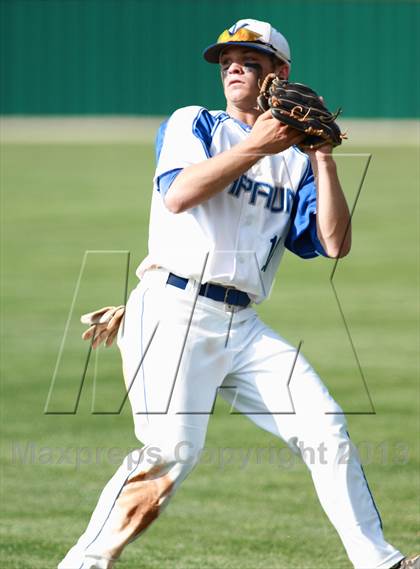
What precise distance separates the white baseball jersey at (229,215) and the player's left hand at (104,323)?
0.23 m

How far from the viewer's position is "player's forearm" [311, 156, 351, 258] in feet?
14.0

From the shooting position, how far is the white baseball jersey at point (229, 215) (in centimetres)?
434

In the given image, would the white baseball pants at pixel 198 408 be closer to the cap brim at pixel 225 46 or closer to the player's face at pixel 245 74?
the player's face at pixel 245 74

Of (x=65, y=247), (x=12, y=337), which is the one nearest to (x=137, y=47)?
A: (x=65, y=247)

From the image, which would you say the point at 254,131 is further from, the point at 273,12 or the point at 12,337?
the point at 273,12

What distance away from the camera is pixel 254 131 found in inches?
162

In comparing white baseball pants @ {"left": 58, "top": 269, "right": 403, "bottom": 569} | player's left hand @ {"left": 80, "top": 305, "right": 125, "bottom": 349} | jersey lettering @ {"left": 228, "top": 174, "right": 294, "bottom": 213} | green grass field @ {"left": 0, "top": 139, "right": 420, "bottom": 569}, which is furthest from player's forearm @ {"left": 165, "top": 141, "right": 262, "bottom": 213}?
green grass field @ {"left": 0, "top": 139, "right": 420, "bottom": 569}

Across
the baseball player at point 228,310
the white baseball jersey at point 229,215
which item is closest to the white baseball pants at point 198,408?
the baseball player at point 228,310

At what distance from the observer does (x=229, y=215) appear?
4.41 m

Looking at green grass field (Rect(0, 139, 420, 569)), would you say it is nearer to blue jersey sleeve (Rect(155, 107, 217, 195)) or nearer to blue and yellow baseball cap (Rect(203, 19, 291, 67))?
blue jersey sleeve (Rect(155, 107, 217, 195))

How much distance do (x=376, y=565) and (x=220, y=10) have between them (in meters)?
31.1

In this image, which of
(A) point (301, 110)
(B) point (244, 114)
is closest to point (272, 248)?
(B) point (244, 114)

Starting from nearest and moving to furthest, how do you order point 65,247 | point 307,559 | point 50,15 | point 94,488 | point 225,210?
point 225,210 < point 307,559 < point 94,488 < point 65,247 < point 50,15

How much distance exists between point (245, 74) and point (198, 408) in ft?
4.20
